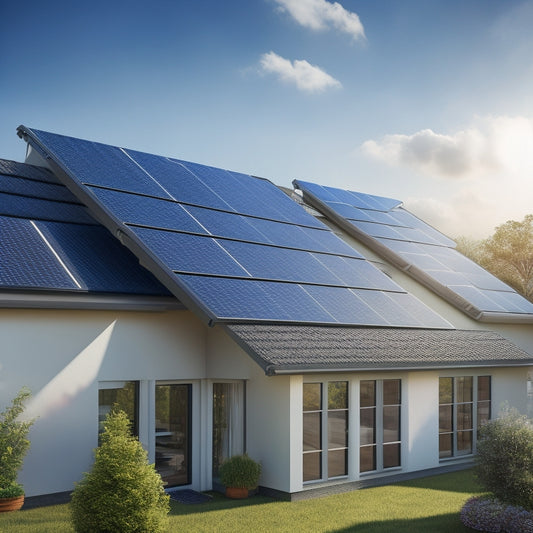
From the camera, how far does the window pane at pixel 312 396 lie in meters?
15.7

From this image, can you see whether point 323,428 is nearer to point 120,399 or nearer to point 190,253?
point 120,399

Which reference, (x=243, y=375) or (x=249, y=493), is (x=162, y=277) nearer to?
(x=243, y=375)

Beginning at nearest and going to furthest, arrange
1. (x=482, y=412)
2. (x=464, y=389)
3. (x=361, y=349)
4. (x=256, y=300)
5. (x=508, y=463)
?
(x=508, y=463) < (x=256, y=300) < (x=361, y=349) < (x=464, y=389) < (x=482, y=412)

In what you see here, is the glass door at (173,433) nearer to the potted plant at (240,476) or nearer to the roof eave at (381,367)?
the potted plant at (240,476)

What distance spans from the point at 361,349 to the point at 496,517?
192 inches

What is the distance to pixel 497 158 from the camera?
53.1 m

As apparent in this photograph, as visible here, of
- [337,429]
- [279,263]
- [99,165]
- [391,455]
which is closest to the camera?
[337,429]

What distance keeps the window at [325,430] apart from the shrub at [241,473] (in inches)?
45.5

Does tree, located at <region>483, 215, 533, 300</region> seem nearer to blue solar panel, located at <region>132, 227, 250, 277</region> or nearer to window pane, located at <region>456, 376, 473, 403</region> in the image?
window pane, located at <region>456, 376, 473, 403</region>

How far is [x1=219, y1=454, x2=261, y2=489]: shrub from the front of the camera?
15102 mm

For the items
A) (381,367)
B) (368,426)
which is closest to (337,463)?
(368,426)

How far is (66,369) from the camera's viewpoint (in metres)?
14.5

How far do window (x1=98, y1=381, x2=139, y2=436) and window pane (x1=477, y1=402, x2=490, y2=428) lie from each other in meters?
10.3

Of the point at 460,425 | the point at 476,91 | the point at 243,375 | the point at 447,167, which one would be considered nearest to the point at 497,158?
the point at 447,167
